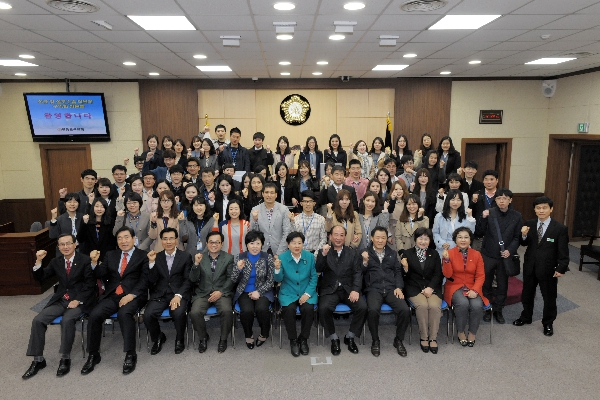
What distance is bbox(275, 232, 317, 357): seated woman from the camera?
4656 millimetres

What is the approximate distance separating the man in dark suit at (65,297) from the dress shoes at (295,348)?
7.56 ft

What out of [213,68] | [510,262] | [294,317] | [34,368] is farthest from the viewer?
[213,68]

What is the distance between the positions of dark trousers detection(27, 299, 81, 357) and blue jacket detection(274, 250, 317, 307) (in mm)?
2255

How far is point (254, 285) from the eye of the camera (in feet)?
15.9

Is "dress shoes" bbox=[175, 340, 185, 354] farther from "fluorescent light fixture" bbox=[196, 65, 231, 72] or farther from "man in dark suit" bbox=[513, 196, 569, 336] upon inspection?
"fluorescent light fixture" bbox=[196, 65, 231, 72]

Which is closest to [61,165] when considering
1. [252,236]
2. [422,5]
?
[252,236]

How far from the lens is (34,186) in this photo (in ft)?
33.7

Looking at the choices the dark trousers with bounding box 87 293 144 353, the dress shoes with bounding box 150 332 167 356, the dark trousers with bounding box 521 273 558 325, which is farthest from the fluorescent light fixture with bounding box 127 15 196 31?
the dark trousers with bounding box 521 273 558 325

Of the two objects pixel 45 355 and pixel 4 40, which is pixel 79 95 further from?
pixel 45 355

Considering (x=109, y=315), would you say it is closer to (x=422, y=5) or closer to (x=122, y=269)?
(x=122, y=269)

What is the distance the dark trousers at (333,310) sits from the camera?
15.3 ft

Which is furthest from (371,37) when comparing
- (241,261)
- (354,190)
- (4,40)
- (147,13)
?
(4,40)

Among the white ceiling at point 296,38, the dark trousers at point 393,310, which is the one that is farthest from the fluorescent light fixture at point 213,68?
the dark trousers at point 393,310

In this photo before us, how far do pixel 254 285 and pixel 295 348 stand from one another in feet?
2.80
